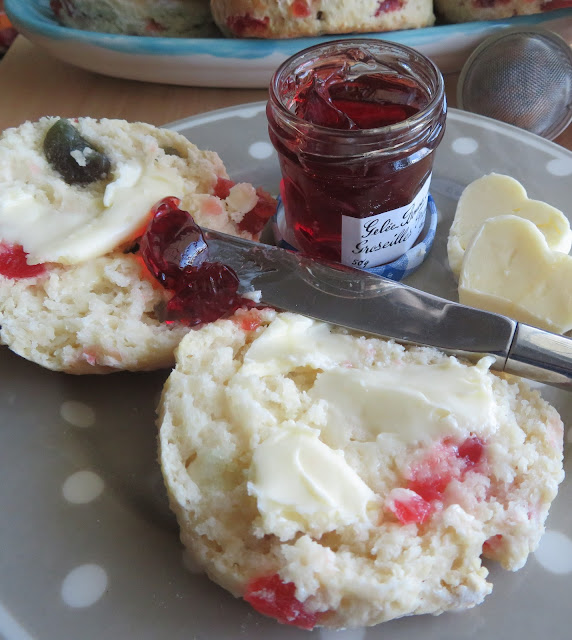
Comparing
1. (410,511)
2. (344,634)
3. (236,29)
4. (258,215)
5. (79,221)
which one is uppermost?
(236,29)

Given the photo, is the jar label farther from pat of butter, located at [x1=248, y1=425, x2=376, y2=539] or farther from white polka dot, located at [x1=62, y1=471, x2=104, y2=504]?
white polka dot, located at [x1=62, y1=471, x2=104, y2=504]

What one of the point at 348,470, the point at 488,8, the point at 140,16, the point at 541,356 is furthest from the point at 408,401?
the point at 140,16

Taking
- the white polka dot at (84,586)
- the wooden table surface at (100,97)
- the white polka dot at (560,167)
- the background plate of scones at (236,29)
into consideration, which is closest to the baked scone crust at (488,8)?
the background plate of scones at (236,29)

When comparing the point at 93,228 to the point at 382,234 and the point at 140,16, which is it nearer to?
the point at 382,234

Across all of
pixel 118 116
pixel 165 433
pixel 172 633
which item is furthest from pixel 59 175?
pixel 172 633

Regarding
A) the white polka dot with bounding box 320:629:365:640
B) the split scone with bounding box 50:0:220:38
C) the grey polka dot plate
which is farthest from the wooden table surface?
the white polka dot with bounding box 320:629:365:640

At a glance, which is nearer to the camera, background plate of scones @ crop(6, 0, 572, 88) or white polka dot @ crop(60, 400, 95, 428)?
white polka dot @ crop(60, 400, 95, 428)

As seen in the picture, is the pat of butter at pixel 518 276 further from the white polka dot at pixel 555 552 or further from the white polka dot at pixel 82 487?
the white polka dot at pixel 82 487

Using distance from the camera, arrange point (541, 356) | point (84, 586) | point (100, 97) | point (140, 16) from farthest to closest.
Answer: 1. point (100, 97)
2. point (140, 16)
3. point (541, 356)
4. point (84, 586)
